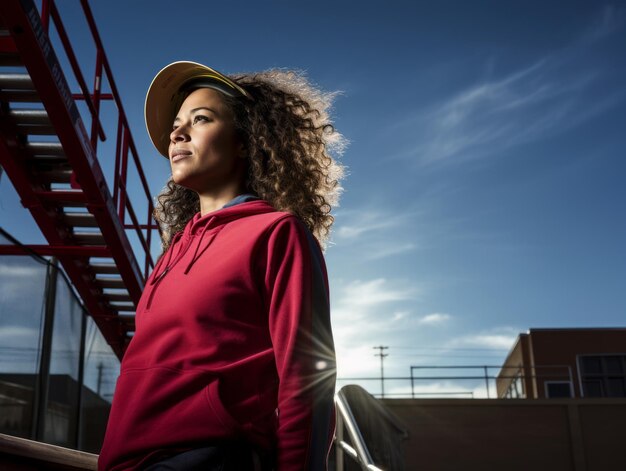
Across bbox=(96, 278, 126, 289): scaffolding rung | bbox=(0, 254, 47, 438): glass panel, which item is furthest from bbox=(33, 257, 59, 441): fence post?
bbox=(96, 278, 126, 289): scaffolding rung

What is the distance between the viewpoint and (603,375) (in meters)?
27.7

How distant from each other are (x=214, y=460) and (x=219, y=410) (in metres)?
0.10

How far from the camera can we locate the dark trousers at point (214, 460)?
5.11 ft

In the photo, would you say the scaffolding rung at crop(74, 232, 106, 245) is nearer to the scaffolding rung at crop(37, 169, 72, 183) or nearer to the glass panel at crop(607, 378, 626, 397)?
the scaffolding rung at crop(37, 169, 72, 183)

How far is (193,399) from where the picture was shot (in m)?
1.62

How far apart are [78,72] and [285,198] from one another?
583cm

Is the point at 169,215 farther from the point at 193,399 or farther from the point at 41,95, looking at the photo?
the point at 41,95

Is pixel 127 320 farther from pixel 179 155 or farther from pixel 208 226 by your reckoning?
pixel 208 226

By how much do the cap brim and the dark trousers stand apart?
3.86 ft

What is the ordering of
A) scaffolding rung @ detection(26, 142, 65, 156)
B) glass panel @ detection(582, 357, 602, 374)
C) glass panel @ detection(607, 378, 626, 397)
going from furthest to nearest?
glass panel @ detection(582, 357, 602, 374) < glass panel @ detection(607, 378, 626, 397) < scaffolding rung @ detection(26, 142, 65, 156)

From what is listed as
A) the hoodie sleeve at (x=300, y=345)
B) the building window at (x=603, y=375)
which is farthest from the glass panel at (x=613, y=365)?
the hoodie sleeve at (x=300, y=345)

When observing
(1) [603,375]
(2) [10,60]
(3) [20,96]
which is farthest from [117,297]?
(1) [603,375]

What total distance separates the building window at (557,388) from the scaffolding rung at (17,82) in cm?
2393

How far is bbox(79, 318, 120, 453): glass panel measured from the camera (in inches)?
318
